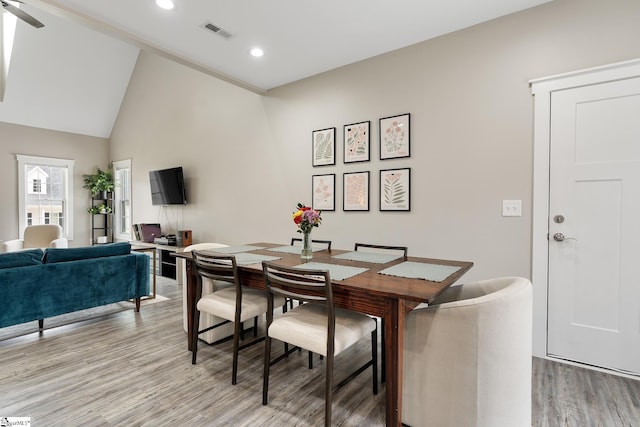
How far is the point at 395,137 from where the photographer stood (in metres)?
3.31

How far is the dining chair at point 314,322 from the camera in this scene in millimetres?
1716

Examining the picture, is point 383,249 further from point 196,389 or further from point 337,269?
point 196,389

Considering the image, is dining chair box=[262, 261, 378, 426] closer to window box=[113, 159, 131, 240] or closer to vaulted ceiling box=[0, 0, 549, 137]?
vaulted ceiling box=[0, 0, 549, 137]

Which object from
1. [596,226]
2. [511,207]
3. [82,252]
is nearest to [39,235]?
[82,252]

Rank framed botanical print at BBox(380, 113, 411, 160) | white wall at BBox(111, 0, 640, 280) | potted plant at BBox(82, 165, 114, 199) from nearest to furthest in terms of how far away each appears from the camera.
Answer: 1. white wall at BBox(111, 0, 640, 280)
2. framed botanical print at BBox(380, 113, 411, 160)
3. potted plant at BBox(82, 165, 114, 199)

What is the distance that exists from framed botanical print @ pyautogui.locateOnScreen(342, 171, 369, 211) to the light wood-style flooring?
1470 mm

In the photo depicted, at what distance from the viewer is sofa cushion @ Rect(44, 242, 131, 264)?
9.79 feet

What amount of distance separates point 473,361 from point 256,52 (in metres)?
3.34

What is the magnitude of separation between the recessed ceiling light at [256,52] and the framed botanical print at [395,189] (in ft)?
5.86

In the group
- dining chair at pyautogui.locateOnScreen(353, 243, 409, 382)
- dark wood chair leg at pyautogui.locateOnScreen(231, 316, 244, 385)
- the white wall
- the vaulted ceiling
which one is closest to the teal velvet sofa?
the white wall

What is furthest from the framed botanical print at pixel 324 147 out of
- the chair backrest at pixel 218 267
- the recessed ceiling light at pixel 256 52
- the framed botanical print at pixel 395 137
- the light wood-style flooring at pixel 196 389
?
the light wood-style flooring at pixel 196 389

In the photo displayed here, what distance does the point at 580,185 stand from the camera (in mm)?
2459

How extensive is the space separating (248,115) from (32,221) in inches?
200

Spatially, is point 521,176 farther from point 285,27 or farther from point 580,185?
point 285,27
